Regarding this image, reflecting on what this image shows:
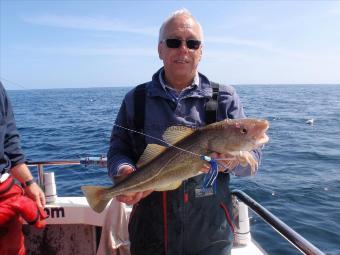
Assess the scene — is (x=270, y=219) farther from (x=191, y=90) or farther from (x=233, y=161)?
(x=191, y=90)

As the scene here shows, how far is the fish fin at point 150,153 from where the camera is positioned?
322 centimetres

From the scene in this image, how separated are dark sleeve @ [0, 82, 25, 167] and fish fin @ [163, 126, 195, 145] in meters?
1.72

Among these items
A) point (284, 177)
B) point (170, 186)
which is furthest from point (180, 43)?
point (284, 177)

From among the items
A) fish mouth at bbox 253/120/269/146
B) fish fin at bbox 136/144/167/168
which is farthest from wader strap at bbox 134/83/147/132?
fish mouth at bbox 253/120/269/146

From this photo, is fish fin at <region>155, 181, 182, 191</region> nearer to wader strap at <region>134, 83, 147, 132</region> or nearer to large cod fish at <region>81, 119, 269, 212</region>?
large cod fish at <region>81, 119, 269, 212</region>

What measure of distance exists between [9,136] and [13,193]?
621 millimetres

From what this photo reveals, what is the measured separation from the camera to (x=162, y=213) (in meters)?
3.17

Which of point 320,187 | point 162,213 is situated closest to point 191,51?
point 162,213

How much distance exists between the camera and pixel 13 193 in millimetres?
3588

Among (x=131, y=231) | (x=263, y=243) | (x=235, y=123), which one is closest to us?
(x=235, y=123)

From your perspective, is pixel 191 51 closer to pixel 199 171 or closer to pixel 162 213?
pixel 199 171

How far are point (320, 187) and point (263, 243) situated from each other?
479cm

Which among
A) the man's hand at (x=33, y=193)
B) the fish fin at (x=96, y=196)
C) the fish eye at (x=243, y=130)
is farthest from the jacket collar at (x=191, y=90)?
the man's hand at (x=33, y=193)

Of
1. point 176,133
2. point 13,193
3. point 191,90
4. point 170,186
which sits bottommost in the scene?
point 13,193
